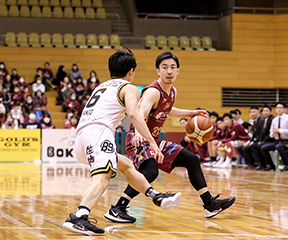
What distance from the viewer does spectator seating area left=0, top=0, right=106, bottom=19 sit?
763 inches

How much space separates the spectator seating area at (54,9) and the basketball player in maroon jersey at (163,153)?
1578 cm

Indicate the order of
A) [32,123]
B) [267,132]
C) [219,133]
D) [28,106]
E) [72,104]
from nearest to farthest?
1. [267,132]
2. [219,133]
3. [32,123]
4. [28,106]
5. [72,104]

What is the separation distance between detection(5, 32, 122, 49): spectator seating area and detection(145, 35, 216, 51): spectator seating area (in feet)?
4.88

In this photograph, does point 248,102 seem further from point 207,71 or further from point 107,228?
point 107,228

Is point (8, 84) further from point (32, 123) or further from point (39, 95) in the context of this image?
point (32, 123)

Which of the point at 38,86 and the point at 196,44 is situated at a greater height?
the point at 196,44

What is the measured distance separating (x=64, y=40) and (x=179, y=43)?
505cm

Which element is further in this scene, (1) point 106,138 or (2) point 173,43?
(2) point 173,43

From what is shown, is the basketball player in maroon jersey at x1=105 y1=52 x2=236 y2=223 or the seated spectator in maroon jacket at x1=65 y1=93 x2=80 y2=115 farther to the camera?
the seated spectator in maroon jacket at x1=65 y1=93 x2=80 y2=115

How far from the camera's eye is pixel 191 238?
3.22m

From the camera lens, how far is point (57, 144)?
13508mm

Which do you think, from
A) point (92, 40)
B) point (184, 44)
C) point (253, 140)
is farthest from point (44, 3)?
point (253, 140)

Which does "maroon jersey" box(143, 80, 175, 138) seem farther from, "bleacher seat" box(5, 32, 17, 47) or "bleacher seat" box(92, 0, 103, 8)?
"bleacher seat" box(92, 0, 103, 8)

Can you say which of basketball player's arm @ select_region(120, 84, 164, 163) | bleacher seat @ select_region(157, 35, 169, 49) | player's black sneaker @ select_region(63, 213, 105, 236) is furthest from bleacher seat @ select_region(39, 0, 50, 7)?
player's black sneaker @ select_region(63, 213, 105, 236)
